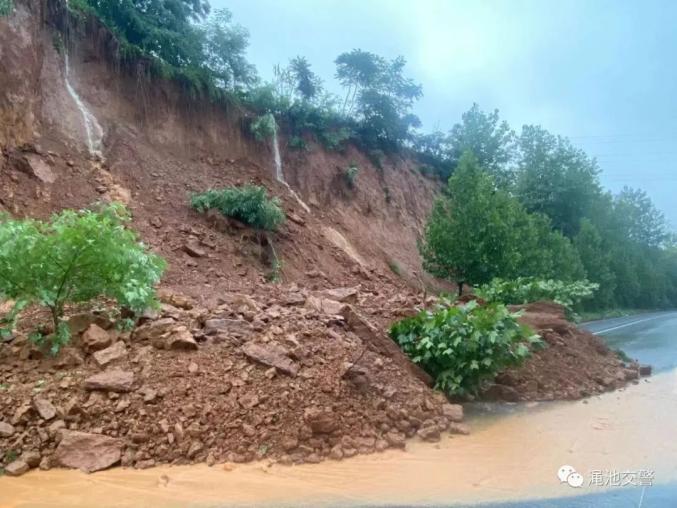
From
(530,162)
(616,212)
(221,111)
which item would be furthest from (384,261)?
(616,212)

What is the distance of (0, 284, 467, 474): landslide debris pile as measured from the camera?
500cm

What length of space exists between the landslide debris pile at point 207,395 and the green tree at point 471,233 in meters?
12.2

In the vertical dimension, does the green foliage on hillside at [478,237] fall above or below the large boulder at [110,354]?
above

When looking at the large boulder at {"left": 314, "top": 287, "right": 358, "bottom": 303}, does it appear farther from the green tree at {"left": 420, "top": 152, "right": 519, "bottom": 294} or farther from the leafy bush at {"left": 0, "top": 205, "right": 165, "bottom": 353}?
the green tree at {"left": 420, "top": 152, "right": 519, "bottom": 294}

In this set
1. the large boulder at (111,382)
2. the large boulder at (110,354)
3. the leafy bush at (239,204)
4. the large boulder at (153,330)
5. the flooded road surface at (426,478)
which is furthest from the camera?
the leafy bush at (239,204)

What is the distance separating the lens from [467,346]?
705 centimetres

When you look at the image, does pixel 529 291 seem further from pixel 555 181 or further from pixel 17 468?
pixel 555 181

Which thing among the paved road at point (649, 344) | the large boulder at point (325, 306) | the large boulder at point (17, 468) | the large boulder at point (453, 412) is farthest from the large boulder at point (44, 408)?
the paved road at point (649, 344)

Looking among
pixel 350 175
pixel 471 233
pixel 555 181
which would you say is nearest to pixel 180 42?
pixel 350 175

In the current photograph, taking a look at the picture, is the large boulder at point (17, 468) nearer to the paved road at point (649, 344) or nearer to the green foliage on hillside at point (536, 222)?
the paved road at point (649, 344)

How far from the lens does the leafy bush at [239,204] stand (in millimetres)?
13906

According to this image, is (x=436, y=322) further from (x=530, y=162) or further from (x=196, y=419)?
(x=530, y=162)

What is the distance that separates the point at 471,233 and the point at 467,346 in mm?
12311

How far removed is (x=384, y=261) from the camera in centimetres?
1973
